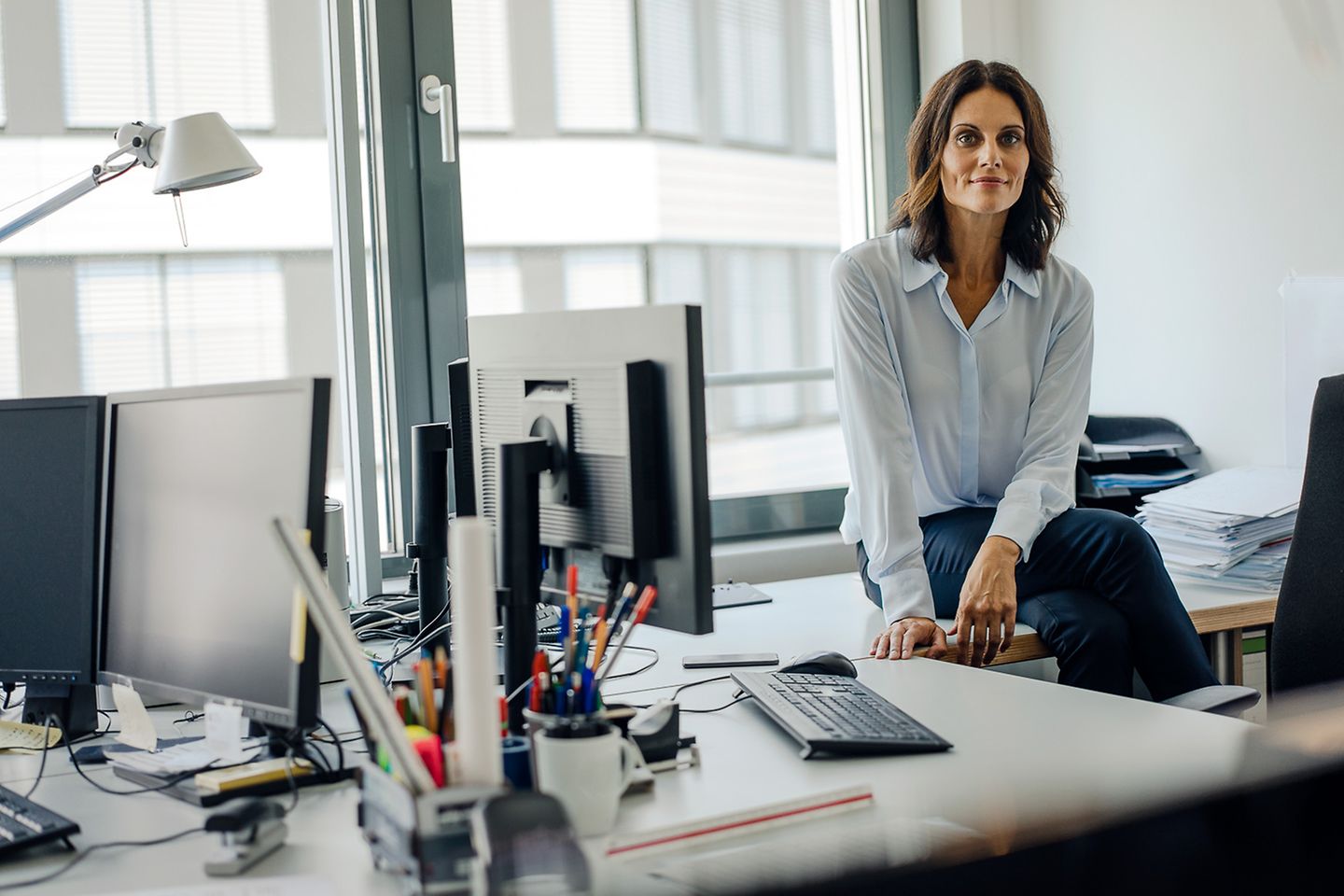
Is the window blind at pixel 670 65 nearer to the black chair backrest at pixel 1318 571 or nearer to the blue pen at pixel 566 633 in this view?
the black chair backrest at pixel 1318 571

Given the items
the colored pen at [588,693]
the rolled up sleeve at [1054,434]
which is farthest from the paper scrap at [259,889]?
the rolled up sleeve at [1054,434]

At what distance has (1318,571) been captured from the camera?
150 cm

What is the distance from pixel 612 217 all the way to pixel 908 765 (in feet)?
5.70

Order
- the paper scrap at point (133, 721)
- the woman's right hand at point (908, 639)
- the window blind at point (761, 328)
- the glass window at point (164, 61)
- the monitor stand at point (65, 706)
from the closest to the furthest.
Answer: the paper scrap at point (133, 721)
the monitor stand at point (65, 706)
the woman's right hand at point (908, 639)
the glass window at point (164, 61)
the window blind at point (761, 328)

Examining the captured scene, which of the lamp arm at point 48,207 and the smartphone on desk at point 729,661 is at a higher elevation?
the lamp arm at point 48,207

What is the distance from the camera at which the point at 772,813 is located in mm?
940

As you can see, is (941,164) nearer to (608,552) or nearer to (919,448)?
(919,448)

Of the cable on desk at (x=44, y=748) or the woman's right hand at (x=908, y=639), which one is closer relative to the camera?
the cable on desk at (x=44, y=748)

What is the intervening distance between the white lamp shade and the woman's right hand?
3.66ft

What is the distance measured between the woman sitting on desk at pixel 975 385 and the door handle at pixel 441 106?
0.83m

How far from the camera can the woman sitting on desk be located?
1.90 m

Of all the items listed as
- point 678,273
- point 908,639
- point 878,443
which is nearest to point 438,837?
point 908,639

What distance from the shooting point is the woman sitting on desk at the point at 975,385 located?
190cm

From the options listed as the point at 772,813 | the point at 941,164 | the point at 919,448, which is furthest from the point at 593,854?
the point at 941,164
